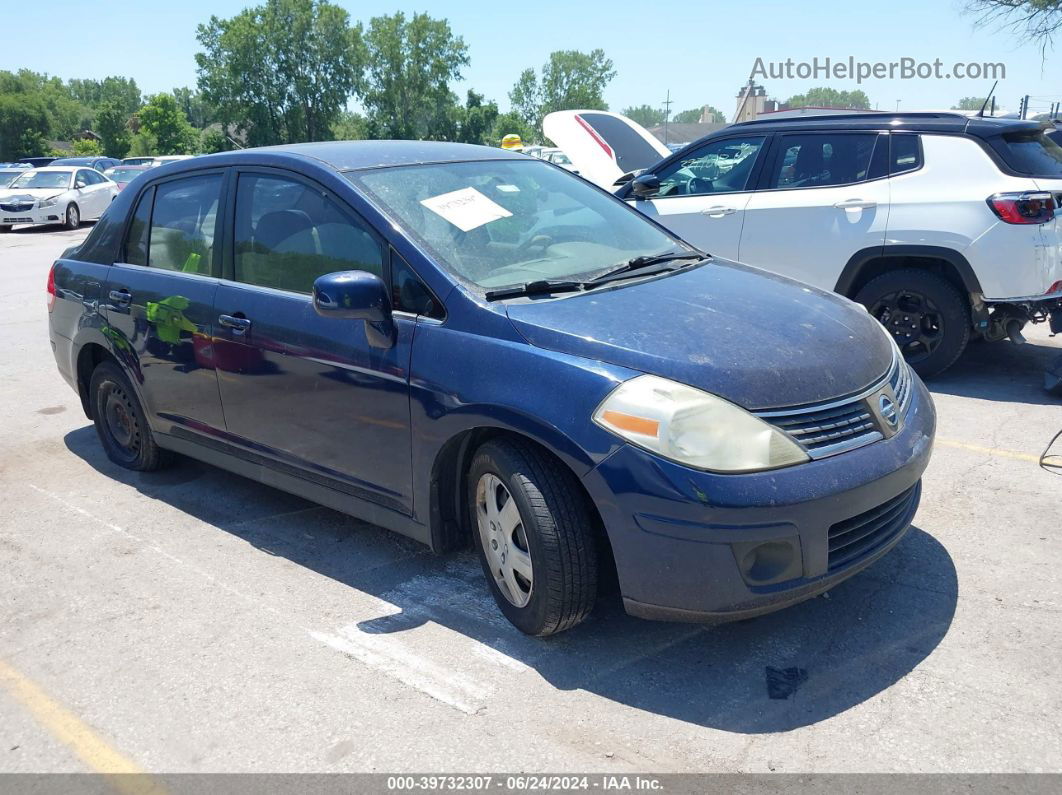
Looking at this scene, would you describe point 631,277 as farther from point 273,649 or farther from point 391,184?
point 273,649

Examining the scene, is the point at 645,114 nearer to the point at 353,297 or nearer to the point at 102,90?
the point at 102,90

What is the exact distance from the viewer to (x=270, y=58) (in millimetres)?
79312

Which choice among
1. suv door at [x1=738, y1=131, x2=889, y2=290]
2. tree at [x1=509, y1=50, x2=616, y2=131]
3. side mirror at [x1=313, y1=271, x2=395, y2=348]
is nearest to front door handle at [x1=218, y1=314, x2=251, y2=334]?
side mirror at [x1=313, y1=271, x2=395, y2=348]

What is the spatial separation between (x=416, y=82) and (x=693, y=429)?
89173mm

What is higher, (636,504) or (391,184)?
(391,184)

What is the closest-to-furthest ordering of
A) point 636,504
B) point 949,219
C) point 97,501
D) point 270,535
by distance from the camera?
point 636,504 → point 270,535 → point 97,501 → point 949,219

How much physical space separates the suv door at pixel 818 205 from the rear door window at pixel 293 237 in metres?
4.10

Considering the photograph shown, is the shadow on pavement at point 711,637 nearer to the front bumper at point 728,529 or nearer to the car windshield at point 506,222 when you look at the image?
the front bumper at point 728,529

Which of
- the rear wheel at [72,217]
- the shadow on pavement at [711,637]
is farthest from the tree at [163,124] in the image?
the shadow on pavement at [711,637]

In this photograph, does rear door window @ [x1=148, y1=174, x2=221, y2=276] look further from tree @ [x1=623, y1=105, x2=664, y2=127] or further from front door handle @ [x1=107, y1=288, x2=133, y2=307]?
tree @ [x1=623, y1=105, x2=664, y2=127]

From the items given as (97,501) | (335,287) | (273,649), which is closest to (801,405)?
(335,287)

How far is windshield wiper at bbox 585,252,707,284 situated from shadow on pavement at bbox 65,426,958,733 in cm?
126

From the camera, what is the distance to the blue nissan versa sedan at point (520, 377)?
2.83 m

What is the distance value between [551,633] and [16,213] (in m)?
22.2
